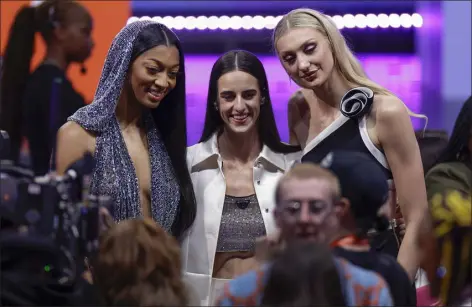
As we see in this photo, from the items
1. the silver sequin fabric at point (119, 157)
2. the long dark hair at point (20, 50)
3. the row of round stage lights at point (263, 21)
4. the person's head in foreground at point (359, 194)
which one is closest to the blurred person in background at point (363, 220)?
the person's head in foreground at point (359, 194)

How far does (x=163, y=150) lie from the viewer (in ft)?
9.20

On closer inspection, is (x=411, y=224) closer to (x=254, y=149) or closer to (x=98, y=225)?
(x=254, y=149)

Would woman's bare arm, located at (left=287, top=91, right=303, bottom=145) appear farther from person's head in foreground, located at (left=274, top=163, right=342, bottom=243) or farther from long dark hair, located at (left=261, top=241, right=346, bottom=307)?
long dark hair, located at (left=261, top=241, right=346, bottom=307)

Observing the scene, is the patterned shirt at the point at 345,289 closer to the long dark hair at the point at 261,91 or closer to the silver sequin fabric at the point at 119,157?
the silver sequin fabric at the point at 119,157

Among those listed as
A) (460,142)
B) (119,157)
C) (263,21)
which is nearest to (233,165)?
(119,157)

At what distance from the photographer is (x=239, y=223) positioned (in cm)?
279

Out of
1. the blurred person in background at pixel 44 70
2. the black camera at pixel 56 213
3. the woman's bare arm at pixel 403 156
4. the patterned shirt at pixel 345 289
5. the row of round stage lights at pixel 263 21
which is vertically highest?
the row of round stage lights at pixel 263 21

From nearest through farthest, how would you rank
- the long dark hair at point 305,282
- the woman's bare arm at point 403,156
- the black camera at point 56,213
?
the long dark hair at point 305,282
the black camera at point 56,213
the woman's bare arm at point 403,156

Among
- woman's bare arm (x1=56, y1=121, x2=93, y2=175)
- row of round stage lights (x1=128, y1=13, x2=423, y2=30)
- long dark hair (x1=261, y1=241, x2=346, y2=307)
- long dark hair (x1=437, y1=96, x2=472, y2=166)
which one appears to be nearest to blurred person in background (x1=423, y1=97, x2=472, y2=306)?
long dark hair (x1=437, y1=96, x2=472, y2=166)

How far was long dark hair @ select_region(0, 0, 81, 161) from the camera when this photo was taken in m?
2.98

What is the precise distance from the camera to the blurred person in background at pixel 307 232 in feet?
6.22

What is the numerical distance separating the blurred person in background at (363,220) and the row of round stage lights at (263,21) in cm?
246

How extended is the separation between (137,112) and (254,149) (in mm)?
401

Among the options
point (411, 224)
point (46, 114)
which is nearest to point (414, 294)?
point (411, 224)
